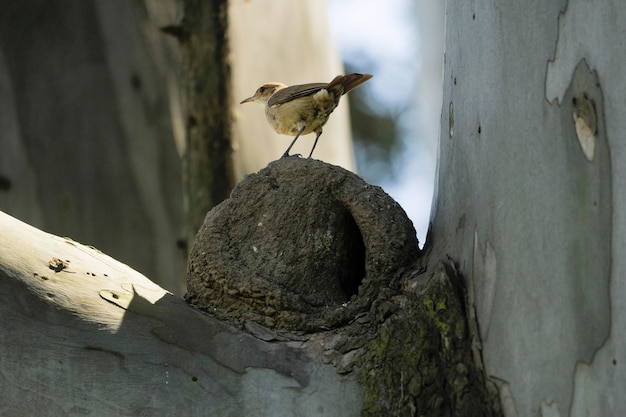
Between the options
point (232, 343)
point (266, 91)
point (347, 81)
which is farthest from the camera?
point (266, 91)

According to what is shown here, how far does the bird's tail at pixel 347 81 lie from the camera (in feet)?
12.4

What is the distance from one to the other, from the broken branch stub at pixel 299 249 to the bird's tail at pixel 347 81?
37.8 inches

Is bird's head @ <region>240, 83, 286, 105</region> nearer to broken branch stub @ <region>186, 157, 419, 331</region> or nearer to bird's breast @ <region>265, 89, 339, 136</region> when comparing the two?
bird's breast @ <region>265, 89, 339, 136</region>

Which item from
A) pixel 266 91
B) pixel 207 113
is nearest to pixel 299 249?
pixel 266 91

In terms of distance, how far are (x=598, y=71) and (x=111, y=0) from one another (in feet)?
16.6

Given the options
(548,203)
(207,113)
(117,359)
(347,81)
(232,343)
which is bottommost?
(117,359)

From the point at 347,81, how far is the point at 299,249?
124 cm

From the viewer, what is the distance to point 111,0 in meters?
6.46

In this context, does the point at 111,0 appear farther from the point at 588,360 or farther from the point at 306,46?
the point at 588,360

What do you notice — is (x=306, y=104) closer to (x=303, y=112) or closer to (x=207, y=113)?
(x=303, y=112)

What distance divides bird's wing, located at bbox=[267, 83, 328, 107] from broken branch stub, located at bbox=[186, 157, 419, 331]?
112 cm

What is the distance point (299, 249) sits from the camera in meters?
2.81

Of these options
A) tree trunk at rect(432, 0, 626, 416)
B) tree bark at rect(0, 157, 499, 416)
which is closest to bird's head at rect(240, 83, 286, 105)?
tree bark at rect(0, 157, 499, 416)

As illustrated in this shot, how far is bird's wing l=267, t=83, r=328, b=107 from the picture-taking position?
13.1ft
